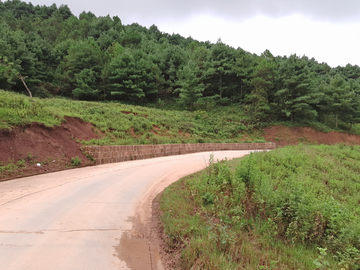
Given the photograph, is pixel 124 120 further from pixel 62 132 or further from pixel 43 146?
pixel 43 146

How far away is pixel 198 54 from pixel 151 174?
46951 millimetres

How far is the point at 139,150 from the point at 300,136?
31691 mm

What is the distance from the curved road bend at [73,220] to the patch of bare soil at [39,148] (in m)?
1.19

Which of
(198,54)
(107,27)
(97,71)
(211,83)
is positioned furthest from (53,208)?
(107,27)

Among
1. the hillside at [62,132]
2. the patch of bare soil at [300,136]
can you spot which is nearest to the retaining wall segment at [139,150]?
the hillside at [62,132]

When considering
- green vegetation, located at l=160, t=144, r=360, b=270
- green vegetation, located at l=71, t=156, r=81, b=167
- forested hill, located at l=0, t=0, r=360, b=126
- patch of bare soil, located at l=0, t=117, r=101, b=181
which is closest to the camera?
green vegetation, located at l=160, t=144, r=360, b=270

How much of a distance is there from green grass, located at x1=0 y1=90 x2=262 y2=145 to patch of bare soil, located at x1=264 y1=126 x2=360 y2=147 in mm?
2712

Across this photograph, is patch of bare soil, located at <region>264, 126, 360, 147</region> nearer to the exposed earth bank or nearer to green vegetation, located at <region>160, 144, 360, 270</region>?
the exposed earth bank

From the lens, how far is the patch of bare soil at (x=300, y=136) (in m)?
37.8

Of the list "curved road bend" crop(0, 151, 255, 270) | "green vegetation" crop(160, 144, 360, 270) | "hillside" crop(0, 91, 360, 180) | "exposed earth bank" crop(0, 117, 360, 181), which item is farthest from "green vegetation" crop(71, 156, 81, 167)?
"green vegetation" crop(160, 144, 360, 270)

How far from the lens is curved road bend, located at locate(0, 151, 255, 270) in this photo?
3963 millimetres

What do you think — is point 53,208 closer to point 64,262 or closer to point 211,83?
point 64,262

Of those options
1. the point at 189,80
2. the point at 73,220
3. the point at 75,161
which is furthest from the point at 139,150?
the point at 189,80

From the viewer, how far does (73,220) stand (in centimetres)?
556
